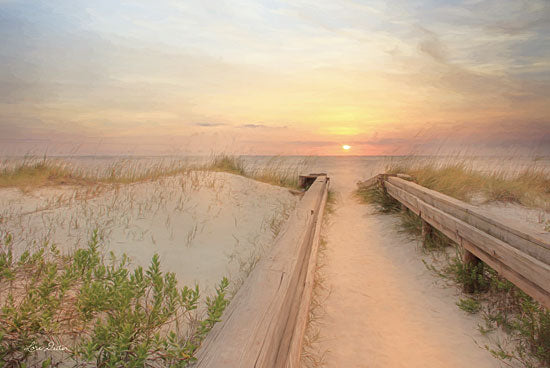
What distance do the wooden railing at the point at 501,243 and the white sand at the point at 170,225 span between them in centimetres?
207

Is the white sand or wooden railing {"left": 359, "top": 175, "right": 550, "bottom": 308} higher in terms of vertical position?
wooden railing {"left": 359, "top": 175, "right": 550, "bottom": 308}

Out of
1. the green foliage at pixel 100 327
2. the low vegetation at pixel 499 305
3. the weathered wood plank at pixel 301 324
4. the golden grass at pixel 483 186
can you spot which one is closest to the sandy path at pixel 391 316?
the low vegetation at pixel 499 305

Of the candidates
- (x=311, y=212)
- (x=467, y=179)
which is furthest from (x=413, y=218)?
(x=467, y=179)

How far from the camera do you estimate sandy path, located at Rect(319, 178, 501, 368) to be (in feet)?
6.98

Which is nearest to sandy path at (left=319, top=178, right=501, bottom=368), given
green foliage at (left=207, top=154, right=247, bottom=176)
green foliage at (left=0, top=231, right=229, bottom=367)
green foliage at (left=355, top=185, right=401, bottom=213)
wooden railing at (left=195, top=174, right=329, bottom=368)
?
wooden railing at (left=195, top=174, right=329, bottom=368)

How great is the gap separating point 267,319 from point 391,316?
1.59m

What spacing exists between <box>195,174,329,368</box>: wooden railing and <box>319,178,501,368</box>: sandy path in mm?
500

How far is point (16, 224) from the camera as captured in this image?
365 cm

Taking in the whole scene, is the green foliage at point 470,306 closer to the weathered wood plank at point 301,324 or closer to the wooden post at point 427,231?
the weathered wood plank at point 301,324

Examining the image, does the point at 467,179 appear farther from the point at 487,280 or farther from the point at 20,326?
the point at 20,326

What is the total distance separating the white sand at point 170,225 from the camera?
10.4 ft

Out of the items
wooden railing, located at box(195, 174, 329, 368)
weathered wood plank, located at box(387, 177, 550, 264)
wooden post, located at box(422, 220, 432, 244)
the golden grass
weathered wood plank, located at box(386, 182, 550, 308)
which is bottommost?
wooden railing, located at box(195, 174, 329, 368)

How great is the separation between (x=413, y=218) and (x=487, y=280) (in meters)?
2.09

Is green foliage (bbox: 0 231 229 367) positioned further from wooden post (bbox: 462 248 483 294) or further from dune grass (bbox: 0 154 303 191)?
dune grass (bbox: 0 154 303 191)
